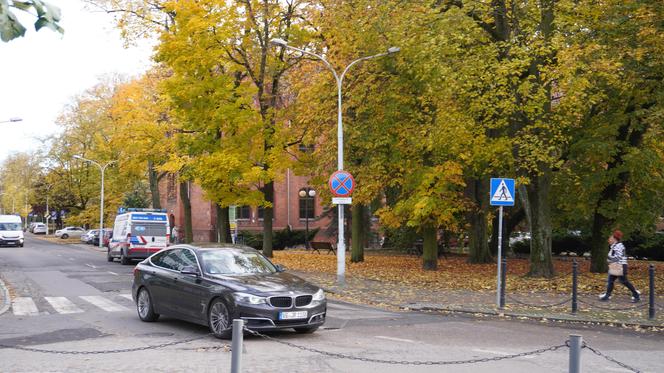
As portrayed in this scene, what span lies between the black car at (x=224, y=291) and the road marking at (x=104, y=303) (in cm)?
172

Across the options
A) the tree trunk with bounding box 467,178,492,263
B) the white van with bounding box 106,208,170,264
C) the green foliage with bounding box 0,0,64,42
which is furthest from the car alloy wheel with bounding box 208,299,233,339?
the tree trunk with bounding box 467,178,492,263

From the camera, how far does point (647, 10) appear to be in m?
16.6

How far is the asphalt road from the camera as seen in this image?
857 cm

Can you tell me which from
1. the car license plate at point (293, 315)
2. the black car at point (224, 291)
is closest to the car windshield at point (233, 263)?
the black car at point (224, 291)

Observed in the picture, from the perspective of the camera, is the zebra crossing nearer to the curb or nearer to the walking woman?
the curb

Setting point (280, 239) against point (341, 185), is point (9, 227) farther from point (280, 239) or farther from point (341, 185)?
point (341, 185)

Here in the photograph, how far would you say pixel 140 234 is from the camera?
101ft

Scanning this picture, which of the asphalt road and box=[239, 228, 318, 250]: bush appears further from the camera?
box=[239, 228, 318, 250]: bush

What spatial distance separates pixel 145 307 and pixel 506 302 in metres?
8.54

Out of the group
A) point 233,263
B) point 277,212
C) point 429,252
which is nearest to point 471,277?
point 429,252

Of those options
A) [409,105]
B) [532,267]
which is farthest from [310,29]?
[532,267]

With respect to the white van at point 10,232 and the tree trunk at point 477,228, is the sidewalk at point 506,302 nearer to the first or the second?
the tree trunk at point 477,228

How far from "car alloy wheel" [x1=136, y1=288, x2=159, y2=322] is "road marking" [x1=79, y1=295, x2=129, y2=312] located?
1765 millimetres

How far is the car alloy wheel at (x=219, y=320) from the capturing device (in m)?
10.4
